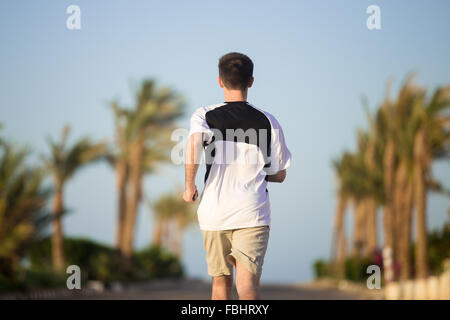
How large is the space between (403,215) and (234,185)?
91.1 ft

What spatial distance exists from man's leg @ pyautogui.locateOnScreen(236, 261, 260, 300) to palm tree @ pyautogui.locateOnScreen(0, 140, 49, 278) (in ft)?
46.6

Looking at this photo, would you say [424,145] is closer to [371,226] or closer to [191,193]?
[371,226]

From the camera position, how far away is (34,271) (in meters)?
19.7

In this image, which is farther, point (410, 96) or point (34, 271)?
point (410, 96)

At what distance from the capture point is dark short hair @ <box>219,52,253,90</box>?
15.8ft

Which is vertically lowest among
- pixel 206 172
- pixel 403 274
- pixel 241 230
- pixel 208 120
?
pixel 403 274

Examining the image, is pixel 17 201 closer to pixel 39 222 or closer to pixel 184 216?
pixel 39 222

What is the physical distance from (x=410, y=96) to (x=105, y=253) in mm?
15339

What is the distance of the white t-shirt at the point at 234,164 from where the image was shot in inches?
182

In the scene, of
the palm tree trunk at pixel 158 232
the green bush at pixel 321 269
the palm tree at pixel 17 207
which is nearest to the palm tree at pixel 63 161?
the palm tree at pixel 17 207

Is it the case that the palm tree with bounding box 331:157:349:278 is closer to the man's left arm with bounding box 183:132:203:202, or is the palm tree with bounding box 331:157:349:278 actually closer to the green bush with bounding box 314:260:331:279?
the green bush with bounding box 314:260:331:279

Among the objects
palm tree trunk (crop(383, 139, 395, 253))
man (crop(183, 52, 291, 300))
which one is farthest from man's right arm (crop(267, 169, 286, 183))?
palm tree trunk (crop(383, 139, 395, 253))
